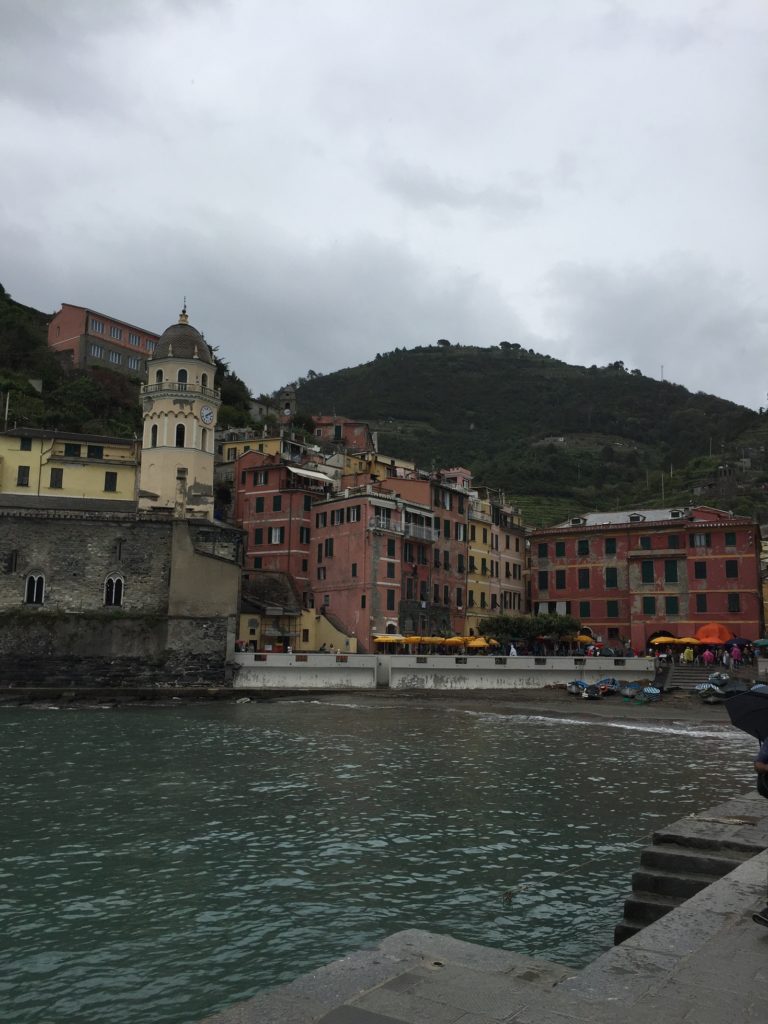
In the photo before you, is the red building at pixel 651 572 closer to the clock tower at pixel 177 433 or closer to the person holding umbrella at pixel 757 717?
the clock tower at pixel 177 433

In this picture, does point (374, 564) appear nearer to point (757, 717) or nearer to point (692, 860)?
point (692, 860)

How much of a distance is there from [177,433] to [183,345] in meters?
6.77

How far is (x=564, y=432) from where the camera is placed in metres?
161

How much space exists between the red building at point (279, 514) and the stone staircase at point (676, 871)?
172ft

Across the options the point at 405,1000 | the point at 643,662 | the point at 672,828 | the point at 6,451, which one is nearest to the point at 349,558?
the point at 643,662

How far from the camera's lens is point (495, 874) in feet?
44.8

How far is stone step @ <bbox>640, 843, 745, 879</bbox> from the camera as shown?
9441 millimetres

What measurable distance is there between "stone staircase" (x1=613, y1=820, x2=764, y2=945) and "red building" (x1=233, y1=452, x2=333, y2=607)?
52477 mm

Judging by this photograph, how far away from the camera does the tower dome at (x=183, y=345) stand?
61938mm

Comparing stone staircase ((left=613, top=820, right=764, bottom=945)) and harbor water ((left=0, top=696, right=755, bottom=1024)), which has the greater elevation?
stone staircase ((left=613, top=820, right=764, bottom=945))

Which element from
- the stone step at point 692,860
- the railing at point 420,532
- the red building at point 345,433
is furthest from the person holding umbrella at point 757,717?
the red building at point 345,433

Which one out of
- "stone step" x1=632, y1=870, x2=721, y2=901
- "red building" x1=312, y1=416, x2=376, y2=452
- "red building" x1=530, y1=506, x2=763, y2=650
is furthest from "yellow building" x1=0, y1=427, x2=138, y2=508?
"stone step" x1=632, y1=870, x2=721, y2=901

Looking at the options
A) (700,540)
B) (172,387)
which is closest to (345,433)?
(172,387)

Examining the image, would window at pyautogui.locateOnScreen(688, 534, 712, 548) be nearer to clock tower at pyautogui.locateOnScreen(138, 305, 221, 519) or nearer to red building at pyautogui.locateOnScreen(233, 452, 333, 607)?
red building at pyautogui.locateOnScreen(233, 452, 333, 607)
